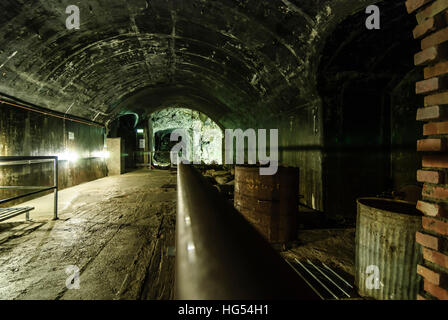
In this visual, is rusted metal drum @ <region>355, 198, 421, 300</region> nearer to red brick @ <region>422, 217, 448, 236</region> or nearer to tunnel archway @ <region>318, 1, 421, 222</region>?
red brick @ <region>422, 217, 448, 236</region>

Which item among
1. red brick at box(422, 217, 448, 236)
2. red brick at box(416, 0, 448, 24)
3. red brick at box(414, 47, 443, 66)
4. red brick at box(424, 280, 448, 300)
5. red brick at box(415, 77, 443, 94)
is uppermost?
red brick at box(416, 0, 448, 24)

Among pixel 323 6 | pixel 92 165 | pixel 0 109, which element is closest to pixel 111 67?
pixel 0 109

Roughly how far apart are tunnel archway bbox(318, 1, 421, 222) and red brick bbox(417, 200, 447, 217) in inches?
113

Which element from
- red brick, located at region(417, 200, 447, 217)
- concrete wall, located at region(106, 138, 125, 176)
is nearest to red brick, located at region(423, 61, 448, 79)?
red brick, located at region(417, 200, 447, 217)

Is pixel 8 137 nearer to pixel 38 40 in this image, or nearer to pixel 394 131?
pixel 38 40

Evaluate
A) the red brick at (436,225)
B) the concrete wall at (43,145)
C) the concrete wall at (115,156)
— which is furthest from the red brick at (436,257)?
the concrete wall at (115,156)

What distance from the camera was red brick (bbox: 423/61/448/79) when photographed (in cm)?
157

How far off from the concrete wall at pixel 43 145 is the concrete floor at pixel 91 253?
137 cm

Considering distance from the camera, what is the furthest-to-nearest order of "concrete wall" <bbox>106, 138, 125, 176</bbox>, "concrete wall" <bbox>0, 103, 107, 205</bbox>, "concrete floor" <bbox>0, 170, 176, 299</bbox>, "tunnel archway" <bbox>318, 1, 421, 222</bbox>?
"concrete wall" <bbox>106, 138, 125, 176</bbox> < "concrete wall" <bbox>0, 103, 107, 205</bbox> < "tunnel archway" <bbox>318, 1, 421, 222</bbox> < "concrete floor" <bbox>0, 170, 176, 299</bbox>

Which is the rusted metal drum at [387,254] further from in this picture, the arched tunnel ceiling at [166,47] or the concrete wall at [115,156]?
the concrete wall at [115,156]

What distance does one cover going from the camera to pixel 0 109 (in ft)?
15.8

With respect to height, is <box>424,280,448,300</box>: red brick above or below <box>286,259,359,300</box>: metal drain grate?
above

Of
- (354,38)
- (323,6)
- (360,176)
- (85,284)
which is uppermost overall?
(323,6)

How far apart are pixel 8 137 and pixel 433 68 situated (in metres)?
7.19
